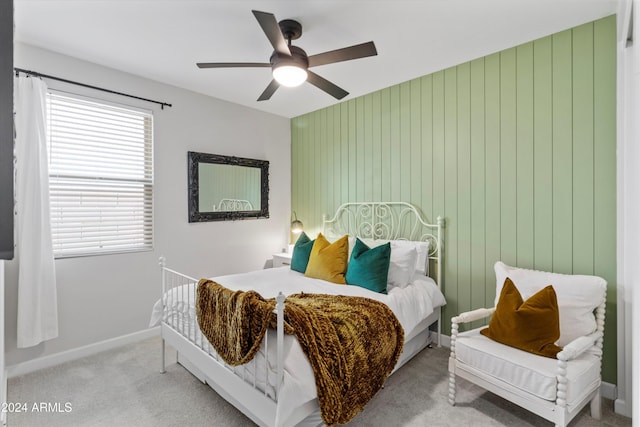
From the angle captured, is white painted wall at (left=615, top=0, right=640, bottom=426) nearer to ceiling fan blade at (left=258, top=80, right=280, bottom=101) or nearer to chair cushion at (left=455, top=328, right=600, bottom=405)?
chair cushion at (left=455, top=328, right=600, bottom=405)

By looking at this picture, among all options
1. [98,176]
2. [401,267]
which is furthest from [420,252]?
[98,176]

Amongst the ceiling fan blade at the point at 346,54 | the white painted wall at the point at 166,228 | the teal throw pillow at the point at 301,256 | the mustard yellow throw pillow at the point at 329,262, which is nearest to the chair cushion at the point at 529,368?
the mustard yellow throw pillow at the point at 329,262

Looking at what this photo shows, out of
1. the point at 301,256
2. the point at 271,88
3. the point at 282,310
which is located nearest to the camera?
the point at 282,310

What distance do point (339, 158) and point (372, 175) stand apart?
553mm

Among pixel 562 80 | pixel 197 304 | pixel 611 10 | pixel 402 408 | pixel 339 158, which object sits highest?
pixel 611 10

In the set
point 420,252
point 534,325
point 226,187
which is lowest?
point 534,325

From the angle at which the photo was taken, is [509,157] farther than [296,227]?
No

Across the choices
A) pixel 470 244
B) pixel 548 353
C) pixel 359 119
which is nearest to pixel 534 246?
pixel 470 244

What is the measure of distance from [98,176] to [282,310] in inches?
97.1

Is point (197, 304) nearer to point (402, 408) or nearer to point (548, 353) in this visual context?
point (402, 408)

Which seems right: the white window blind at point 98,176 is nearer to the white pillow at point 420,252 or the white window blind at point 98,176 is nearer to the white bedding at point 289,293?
the white bedding at point 289,293

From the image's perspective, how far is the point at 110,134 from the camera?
3.11m

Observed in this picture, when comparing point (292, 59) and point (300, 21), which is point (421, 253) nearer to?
point (292, 59)

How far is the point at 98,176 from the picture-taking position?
9.88ft
